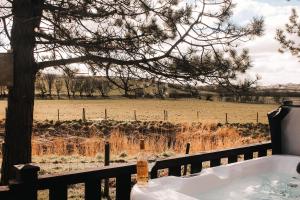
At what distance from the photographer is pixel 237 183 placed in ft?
11.9

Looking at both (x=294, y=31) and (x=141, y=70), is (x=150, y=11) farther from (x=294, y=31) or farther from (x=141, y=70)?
(x=294, y=31)

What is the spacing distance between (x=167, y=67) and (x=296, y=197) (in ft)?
8.23

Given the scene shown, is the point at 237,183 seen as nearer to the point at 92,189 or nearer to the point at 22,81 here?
the point at 92,189

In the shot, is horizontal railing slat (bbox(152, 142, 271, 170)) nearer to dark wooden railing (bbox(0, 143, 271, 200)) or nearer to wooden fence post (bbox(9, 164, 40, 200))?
dark wooden railing (bbox(0, 143, 271, 200))

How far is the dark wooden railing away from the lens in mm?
2410

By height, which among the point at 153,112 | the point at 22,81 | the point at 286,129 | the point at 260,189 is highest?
the point at 22,81

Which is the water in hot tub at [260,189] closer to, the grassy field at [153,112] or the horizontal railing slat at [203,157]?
the horizontal railing slat at [203,157]

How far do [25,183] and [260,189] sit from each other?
236cm

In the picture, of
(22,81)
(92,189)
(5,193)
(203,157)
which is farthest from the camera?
(22,81)

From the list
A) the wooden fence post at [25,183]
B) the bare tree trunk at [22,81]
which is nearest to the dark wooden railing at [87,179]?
the wooden fence post at [25,183]

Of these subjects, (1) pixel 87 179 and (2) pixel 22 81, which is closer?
(1) pixel 87 179

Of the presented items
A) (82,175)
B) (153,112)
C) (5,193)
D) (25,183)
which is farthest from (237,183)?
(153,112)

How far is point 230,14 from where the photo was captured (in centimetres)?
566

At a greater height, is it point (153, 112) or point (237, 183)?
point (237, 183)
